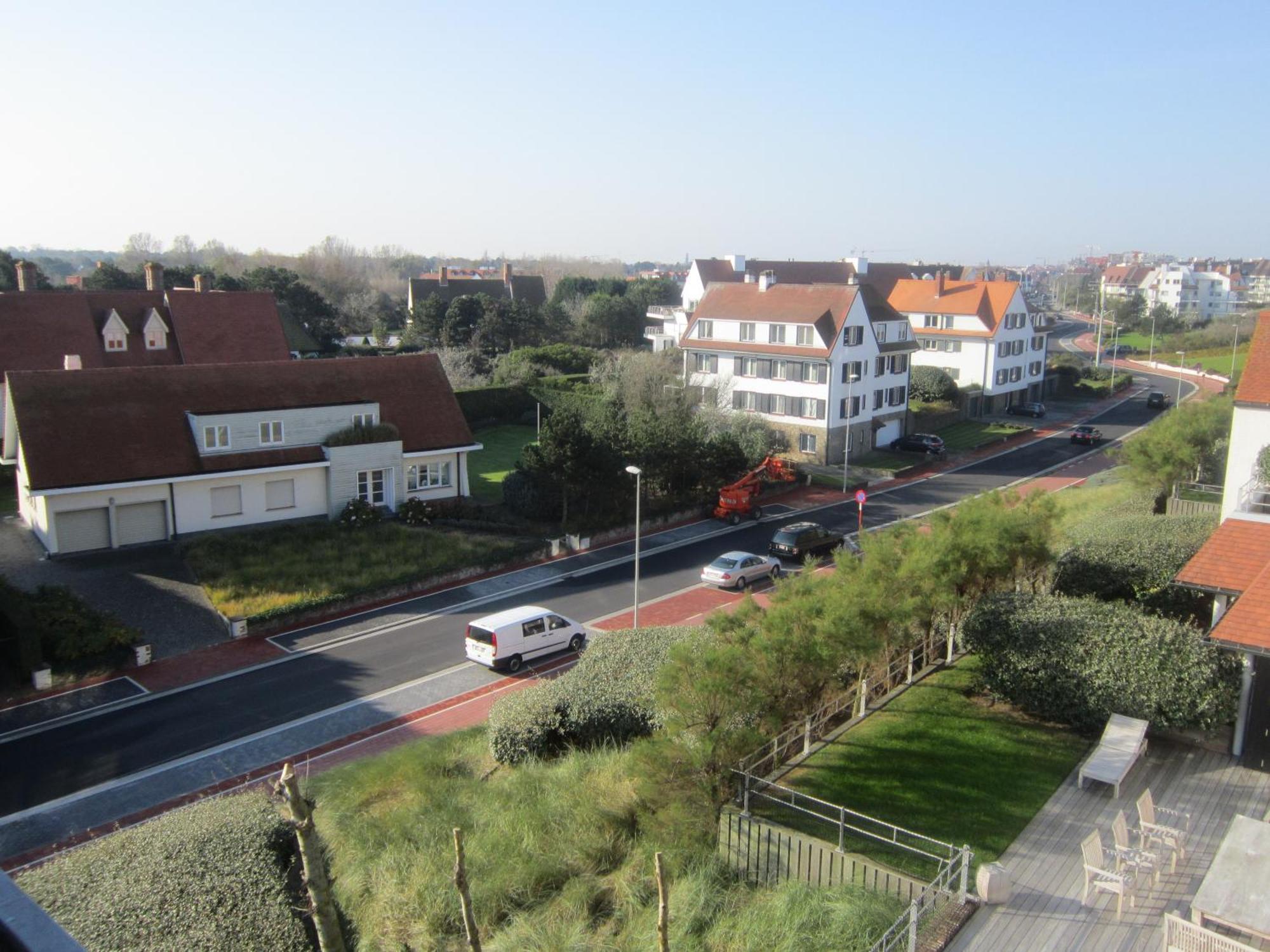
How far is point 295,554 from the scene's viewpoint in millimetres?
33156

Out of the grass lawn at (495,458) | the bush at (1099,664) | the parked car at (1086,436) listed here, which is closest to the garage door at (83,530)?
the grass lawn at (495,458)

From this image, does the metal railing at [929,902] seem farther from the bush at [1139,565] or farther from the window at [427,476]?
the window at [427,476]

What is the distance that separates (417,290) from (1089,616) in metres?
87.8

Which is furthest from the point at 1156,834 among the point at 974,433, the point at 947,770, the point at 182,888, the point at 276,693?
the point at 974,433

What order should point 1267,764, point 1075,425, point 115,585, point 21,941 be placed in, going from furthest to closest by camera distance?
point 1075,425, point 115,585, point 1267,764, point 21,941

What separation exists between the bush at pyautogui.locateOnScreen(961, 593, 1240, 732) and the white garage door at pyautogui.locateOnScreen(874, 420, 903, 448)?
128 ft

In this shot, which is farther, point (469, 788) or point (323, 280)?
point (323, 280)

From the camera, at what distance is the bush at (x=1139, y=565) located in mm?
22781

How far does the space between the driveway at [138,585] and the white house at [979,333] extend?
53793mm

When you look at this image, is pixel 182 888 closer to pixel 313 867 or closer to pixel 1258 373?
pixel 313 867

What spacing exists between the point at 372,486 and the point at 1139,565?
26981mm

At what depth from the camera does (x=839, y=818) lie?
1459 cm

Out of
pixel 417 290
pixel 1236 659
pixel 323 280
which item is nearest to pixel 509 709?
pixel 1236 659

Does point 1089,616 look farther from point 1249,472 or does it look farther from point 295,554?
point 295,554
